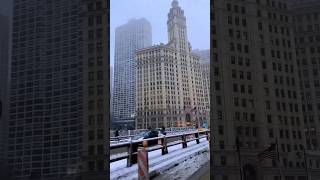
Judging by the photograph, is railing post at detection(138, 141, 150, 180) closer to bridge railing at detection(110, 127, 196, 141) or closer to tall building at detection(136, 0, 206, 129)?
bridge railing at detection(110, 127, 196, 141)

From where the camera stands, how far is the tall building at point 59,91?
5969 cm

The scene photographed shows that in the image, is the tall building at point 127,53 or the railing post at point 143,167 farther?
the tall building at point 127,53

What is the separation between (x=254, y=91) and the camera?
7625cm

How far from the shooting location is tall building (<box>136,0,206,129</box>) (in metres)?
56.5

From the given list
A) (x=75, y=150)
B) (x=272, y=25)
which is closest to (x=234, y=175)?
(x=75, y=150)

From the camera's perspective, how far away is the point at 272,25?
83500 millimetres

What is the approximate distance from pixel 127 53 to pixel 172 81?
7.81 meters

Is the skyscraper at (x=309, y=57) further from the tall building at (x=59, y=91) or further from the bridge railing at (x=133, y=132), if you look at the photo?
the tall building at (x=59, y=91)

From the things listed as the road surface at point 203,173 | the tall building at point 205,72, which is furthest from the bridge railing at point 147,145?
the tall building at point 205,72

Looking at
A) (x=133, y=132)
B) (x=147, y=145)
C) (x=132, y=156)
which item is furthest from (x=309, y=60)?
(x=132, y=156)

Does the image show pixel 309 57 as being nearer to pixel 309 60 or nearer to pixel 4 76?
pixel 309 60

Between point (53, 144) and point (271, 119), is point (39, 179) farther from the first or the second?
point (271, 119)

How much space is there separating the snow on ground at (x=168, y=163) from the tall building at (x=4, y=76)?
816 inches

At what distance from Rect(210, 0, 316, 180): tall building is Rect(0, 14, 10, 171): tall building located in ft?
95.2
